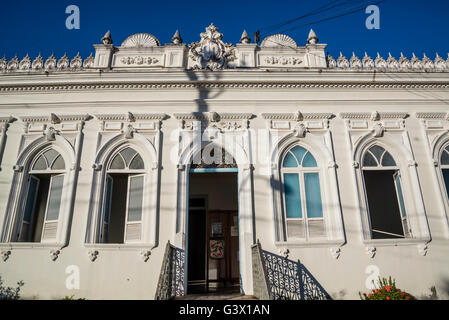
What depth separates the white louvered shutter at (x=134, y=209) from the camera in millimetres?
7352

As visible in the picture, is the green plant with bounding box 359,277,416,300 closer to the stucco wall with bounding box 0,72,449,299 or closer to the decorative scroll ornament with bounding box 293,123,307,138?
the stucco wall with bounding box 0,72,449,299

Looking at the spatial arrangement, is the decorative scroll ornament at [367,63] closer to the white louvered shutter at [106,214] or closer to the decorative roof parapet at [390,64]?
the decorative roof parapet at [390,64]

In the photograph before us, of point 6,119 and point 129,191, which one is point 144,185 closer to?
point 129,191

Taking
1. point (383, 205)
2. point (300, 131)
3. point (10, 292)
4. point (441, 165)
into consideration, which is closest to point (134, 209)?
point (10, 292)

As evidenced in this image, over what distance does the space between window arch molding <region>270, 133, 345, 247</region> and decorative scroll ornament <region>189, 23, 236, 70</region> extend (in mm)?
2886

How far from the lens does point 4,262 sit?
710 cm

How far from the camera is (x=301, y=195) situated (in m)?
7.71

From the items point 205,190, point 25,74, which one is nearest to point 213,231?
point 205,190

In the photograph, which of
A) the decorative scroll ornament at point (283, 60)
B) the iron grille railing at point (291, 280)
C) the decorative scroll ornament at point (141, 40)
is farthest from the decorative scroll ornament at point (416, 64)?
the decorative scroll ornament at point (141, 40)

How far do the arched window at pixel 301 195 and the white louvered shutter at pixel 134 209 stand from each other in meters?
3.60

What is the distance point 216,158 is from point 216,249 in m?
3.19

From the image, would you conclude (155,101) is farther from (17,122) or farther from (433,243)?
(433,243)

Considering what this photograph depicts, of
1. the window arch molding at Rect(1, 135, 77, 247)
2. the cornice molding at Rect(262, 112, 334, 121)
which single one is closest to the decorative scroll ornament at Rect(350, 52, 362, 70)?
the cornice molding at Rect(262, 112, 334, 121)
